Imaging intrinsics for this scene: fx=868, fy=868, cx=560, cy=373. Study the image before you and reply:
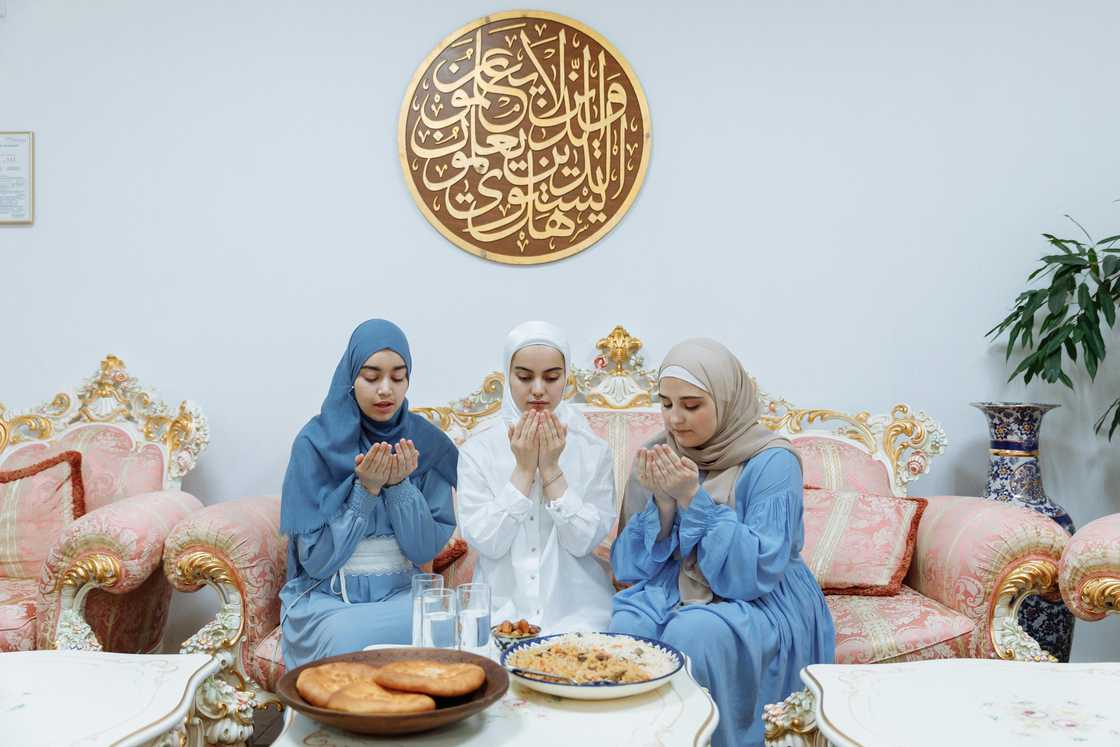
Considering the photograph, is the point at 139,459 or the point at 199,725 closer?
the point at 199,725

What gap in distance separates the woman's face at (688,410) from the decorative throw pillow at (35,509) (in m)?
1.98

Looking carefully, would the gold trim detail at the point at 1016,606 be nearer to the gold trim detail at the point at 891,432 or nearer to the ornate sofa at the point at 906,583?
the ornate sofa at the point at 906,583

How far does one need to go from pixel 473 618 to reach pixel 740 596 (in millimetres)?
711

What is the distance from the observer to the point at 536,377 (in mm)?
2311

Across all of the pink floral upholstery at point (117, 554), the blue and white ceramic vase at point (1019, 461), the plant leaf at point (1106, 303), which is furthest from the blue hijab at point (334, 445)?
the plant leaf at point (1106, 303)

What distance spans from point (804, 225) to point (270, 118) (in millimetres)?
2028

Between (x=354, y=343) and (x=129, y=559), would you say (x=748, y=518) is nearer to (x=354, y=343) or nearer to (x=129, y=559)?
(x=354, y=343)

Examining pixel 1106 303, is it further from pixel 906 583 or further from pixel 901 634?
pixel 901 634

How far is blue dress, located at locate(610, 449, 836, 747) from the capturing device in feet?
6.45

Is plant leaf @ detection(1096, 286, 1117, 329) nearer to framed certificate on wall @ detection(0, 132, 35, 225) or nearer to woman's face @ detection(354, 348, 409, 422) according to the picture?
woman's face @ detection(354, 348, 409, 422)

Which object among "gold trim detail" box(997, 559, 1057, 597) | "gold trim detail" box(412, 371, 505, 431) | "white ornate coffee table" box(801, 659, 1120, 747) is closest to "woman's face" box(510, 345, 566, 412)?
"gold trim detail" box(412, 371, 505, 431)

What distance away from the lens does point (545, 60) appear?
3.22 meters

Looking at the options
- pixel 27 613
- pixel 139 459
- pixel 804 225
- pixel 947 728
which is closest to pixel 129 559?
pixel 27 613

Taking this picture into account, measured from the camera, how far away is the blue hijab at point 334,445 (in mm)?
2271
